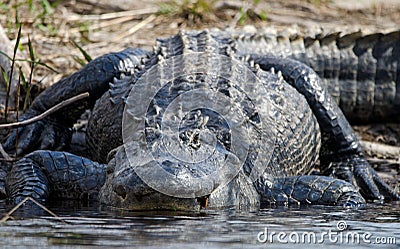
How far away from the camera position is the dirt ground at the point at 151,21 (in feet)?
24.1

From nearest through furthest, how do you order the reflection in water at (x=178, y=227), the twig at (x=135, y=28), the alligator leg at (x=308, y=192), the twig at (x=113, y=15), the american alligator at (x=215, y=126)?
the reflection in water at (x=178, y=227)
the american alligator at (x=215, y=126)
the alligator leg at (x=308, y=192)
the twig at (x=135, y=28)
the twig at (x=113, y=15)

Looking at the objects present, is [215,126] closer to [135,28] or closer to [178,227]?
[178,227]

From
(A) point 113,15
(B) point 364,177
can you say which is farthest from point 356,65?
(A) point 113,15

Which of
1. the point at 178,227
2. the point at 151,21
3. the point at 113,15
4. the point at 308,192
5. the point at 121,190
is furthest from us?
the point at 151,21

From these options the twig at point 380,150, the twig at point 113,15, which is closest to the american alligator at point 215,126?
the twig at point 380,150

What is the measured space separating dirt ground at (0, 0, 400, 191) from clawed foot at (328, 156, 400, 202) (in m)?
0.27

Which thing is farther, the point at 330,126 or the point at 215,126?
the point at 330,126

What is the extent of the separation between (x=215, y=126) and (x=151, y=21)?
4.93 metres

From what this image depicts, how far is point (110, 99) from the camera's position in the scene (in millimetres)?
5422

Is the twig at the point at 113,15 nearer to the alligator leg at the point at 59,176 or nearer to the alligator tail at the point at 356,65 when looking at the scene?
the alligator tail at the point at 356,65

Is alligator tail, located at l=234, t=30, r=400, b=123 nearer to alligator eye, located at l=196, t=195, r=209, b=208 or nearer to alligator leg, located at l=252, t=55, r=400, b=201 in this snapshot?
alligator leg, located at l=252, t=55, r=400, b=201

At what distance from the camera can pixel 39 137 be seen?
611 centimetres

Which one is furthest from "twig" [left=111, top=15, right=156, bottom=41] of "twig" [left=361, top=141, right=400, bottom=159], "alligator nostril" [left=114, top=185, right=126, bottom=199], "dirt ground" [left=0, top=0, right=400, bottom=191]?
"alligator nostril" [left=114, top=185, right=126, bottom=199]

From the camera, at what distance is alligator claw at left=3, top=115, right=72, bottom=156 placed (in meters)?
5.94
